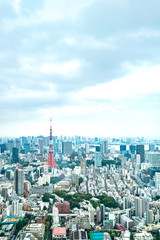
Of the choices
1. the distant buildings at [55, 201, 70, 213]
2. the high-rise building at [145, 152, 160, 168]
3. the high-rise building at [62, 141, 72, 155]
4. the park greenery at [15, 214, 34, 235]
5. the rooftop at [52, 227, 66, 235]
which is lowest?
the park greenery at [15, 214, 34, 235]

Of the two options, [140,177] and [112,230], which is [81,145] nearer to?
[140,177]

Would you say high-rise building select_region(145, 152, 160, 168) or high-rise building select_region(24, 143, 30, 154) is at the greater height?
high-rise building select_region(24, 143, 30, 154)

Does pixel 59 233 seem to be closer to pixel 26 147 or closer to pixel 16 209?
pixel 16 209

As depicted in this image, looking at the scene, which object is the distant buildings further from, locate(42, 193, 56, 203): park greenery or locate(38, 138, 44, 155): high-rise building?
locate(38, 138, 44, 155): high-rise building

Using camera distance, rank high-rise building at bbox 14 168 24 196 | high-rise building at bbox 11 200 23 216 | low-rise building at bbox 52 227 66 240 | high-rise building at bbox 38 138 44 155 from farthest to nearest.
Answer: high-rise building at bbox 38 138 44 155, high-rise building at bbox 14 168 24 196, high-rise building at bbox 11 200 23 216, low-rise building at bbox 52 227 66 240

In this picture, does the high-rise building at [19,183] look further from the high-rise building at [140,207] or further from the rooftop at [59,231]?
the high-rise building at [140,207]

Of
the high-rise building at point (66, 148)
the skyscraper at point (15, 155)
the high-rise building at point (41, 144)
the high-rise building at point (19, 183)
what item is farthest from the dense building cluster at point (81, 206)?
the high-rise building at point (66, 148)

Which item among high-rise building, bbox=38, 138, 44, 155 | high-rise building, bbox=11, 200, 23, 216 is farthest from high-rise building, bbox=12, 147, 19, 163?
high-rise building, bbox=11, 200, 23, 216

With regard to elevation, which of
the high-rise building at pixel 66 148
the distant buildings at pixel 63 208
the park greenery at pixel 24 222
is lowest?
the park greenery at pixel 24 222

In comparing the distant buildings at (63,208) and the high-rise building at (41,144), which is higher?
the high-rise building at (41,144)

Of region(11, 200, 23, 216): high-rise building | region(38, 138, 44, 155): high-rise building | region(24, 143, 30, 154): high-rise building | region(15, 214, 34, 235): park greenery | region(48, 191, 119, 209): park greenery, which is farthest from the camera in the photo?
region(24, 143, 30, 154): high-rise building

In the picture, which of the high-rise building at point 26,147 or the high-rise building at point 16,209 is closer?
the high-rise building at point 16,209

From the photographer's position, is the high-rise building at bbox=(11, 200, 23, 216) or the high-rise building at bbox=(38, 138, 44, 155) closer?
the high-rise building at bbox=(11, 200, 23, 216)
